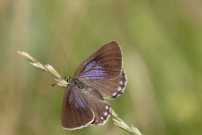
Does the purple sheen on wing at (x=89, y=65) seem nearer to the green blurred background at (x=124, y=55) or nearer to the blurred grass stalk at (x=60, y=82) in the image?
the blurred grass stalk at (x=60, y=82)

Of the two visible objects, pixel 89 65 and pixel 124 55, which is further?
pixel 124 55

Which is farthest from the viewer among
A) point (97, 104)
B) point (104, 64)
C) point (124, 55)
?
point (124, 55)

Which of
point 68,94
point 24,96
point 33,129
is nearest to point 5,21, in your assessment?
point 24,96

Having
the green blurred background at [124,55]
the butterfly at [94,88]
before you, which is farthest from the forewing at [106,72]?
the green blurred background at [124,55]

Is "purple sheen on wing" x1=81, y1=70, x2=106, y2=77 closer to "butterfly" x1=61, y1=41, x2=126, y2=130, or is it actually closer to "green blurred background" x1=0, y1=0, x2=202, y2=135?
"butterfly" x1=61, y1=41, x2=126, y2=130

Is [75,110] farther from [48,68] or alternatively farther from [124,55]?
[124,55]

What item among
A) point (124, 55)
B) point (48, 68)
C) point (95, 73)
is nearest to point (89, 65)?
point (95, 73)
